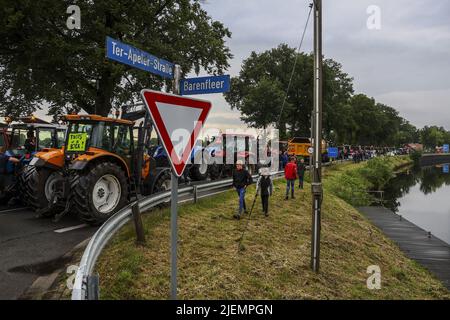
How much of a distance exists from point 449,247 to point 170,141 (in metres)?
15.1

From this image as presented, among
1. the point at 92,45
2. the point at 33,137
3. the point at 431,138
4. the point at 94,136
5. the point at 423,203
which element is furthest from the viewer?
the point at 431,138

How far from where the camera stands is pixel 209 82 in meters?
5.18

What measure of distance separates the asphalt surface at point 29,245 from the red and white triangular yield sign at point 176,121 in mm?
3060

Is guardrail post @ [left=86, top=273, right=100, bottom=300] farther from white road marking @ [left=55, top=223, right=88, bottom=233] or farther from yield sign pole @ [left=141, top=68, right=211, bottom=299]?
white road marking @ [left=55, top=223, right=88, bottom=233]

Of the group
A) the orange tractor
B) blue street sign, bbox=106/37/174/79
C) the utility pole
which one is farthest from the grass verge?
blue street sign, bbox=106/37/174/79

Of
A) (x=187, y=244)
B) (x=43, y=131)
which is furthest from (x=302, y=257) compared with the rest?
(x=43, y=131)

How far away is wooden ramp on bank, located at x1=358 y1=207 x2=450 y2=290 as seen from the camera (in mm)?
11977

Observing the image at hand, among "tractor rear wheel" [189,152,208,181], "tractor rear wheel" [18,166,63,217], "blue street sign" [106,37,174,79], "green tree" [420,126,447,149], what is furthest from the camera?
"green tree" [420,126,447,149]

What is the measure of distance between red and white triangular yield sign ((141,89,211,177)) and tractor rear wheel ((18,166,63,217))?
6.11 m

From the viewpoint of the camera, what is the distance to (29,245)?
21.9ft

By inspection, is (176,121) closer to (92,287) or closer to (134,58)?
(134,58)

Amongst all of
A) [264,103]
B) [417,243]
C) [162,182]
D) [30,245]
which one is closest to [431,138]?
[264,103]

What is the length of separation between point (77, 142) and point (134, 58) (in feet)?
16.5
